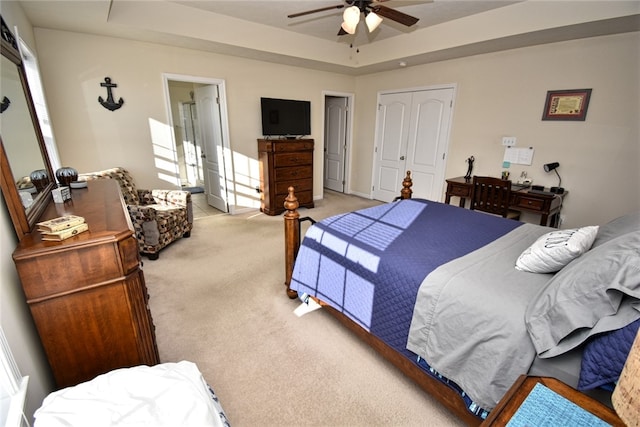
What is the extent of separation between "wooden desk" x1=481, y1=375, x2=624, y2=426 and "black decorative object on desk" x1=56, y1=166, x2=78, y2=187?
2534mm

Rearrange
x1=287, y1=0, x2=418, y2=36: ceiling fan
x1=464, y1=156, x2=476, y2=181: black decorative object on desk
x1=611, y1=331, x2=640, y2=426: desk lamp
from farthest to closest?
x1=464, y1=156, x2=476, y2=181: black decorative object on desk, x1=287, y1=0, x2=418, y2=36: ceiling fan, x1=611, y1=331, x2=640, y2=426: desk lamp

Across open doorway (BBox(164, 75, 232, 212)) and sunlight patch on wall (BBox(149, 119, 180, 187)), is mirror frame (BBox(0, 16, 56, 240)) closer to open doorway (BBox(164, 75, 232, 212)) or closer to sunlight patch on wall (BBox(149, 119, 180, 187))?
sunlight patch on wall (BBox(149, 119, 180, 187))

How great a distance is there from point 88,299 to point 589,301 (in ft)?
6.21

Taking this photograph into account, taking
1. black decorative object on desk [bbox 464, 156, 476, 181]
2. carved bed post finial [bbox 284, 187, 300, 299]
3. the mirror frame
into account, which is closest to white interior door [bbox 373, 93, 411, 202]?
black decorative object on desk [bbox 464, 156, 476, 181]

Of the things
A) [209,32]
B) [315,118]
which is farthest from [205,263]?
[315,118]

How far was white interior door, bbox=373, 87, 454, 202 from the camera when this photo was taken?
14.4 ft

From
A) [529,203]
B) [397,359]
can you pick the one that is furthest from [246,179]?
[529,203]

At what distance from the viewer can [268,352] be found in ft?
6.10

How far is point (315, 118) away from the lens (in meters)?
5.21

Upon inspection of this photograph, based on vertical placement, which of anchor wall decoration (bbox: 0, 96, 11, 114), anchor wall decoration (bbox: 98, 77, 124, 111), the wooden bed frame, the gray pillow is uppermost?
anchor wall decoration (bbox: 98, 77, 124, 111)

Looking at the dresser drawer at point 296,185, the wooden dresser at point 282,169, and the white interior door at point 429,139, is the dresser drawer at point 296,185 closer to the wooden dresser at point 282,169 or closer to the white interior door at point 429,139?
the wooden dresser at point 282,169

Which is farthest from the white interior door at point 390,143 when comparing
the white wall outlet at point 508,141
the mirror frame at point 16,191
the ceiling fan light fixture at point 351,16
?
the mirror frame at point 16,191

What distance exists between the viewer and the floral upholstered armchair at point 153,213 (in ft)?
9.74

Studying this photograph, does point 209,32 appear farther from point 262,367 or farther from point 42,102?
point 262,367
